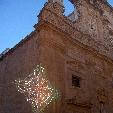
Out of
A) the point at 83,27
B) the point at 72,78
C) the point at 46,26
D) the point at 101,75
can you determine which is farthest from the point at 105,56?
the point at 46,26

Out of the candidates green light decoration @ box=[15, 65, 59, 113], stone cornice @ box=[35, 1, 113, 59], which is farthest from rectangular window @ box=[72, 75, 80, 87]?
stone cornice @ box=[35, 1, 113, 59]

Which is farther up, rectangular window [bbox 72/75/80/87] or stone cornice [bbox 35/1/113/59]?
stone cornice [bbox 35/1/113/59]

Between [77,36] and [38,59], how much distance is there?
3845 mm

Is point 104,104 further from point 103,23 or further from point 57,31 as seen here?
point 103,23

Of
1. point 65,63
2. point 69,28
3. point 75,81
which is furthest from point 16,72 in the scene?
point 69,28

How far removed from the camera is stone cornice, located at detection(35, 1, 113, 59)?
1262 centimetres

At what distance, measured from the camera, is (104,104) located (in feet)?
45.6

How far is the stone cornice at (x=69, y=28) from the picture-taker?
12.6 m

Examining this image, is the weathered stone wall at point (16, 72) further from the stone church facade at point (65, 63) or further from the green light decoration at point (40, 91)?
the green light decoration at point (40, 91)

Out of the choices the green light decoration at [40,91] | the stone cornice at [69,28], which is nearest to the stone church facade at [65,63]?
the stone cornice at [69,28]

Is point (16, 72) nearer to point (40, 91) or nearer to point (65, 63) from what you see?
point (40, 91)

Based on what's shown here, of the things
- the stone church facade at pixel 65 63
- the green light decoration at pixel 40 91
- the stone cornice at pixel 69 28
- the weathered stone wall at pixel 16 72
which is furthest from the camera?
the stone cornice at pixel 69 28

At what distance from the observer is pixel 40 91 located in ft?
36.1

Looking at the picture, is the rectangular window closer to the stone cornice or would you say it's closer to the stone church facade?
the stone church facade
